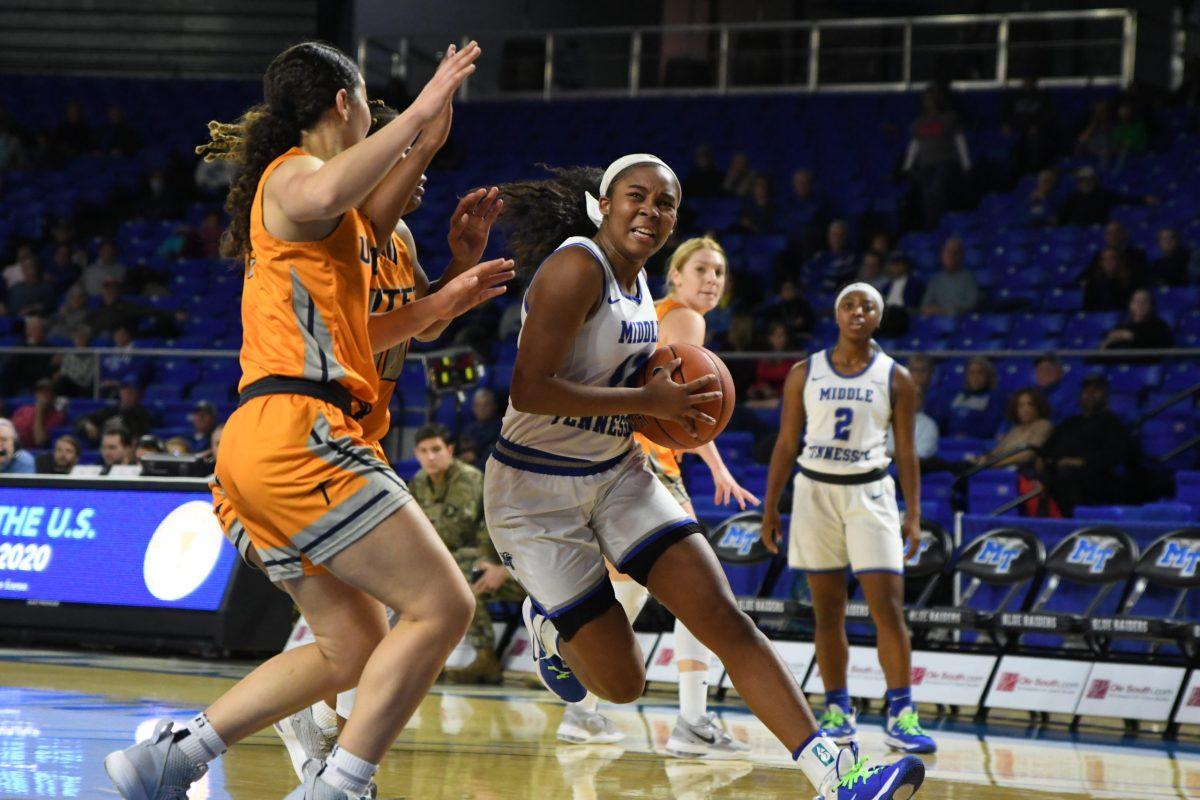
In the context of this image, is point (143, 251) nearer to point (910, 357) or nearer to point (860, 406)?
point (910, 357)

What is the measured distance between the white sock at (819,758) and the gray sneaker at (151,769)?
5.12 ft

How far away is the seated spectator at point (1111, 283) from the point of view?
11.9 m

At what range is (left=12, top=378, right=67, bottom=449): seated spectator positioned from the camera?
44.9ft

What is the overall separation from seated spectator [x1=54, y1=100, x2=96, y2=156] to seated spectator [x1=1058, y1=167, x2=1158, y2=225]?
39.9 feet

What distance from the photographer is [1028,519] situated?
8984 millimetres

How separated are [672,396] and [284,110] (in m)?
1.30

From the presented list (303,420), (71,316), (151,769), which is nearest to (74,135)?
(71,316)

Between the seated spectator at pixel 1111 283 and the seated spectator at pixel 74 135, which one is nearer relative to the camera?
the seated spectator at pixel 1111 283

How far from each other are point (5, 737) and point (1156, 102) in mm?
12549

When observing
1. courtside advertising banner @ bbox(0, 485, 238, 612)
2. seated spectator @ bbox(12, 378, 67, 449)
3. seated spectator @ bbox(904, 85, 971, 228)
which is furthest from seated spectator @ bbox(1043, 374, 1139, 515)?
seated spectator @ bbox(12, 378, 67, 449)

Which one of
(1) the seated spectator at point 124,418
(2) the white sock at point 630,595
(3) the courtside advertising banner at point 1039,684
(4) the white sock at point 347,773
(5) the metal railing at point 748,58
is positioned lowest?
(3) the courtside advertising banner at point 1039,684

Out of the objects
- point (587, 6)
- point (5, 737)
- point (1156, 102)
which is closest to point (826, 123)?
point (1156, 102)

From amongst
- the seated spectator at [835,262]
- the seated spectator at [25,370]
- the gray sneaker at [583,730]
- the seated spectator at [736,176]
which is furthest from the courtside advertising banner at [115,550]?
the seated spectator at [736,176]

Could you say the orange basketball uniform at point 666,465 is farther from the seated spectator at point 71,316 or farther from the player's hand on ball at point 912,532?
the seated spectator at point 71,316
